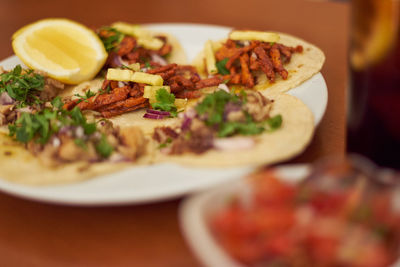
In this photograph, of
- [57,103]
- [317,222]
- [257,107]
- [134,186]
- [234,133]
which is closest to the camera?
[317,222]

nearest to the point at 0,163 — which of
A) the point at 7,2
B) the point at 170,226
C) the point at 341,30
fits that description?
the point at 170,226

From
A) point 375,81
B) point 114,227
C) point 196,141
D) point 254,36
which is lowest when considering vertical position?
point 114,227

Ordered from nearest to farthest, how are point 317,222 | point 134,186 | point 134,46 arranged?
point 317,222
point 134,186
point 134,46

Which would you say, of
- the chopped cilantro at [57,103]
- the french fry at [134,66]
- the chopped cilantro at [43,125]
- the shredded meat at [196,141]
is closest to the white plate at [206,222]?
the shredded meat at [196,141]

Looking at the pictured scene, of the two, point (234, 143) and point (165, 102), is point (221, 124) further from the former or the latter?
point (165, 102)

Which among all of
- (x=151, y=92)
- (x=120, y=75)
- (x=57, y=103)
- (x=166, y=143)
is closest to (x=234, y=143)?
(x=166, y=143)

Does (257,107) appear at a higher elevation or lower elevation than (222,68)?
higher
